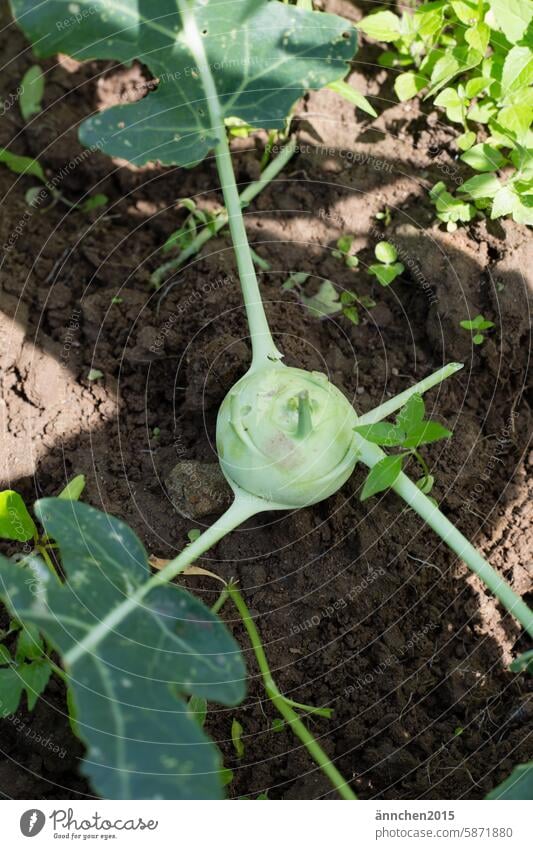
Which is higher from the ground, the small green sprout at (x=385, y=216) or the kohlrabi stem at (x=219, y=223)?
the kohlrabi stem at (x=219, y=223)

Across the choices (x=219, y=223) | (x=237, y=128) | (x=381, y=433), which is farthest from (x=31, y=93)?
(x=381, y=433)

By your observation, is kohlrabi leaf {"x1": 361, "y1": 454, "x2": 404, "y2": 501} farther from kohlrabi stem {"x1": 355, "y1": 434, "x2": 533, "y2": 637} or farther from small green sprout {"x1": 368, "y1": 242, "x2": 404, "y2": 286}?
small green sprout {"x1": 368, "y1": 242, "x2": 404, "y2": 286}

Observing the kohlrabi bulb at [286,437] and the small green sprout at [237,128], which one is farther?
the small green sprout at [237,128]

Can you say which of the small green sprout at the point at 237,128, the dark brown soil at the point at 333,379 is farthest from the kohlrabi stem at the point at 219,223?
the small green sprout at the point at 237,128

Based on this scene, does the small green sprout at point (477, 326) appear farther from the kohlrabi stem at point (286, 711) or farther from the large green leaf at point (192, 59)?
the kohlrabi stem at point (286, 711)

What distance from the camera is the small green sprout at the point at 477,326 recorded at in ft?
8.14

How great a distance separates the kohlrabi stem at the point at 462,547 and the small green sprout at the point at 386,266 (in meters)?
0.69

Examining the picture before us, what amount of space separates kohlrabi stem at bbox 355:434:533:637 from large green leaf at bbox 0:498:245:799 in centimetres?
63

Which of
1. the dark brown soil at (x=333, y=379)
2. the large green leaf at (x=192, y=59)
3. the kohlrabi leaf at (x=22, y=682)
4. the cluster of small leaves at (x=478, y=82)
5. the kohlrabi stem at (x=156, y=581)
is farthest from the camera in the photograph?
the cluster of small leaves at (x=478, y=82)

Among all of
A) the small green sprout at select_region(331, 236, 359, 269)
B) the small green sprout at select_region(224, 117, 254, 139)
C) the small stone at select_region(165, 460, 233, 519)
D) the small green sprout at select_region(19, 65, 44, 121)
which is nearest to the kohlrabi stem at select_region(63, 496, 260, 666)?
the small stone at select_region(165, 460, 233, 519)

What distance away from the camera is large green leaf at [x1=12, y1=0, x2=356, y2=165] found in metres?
2.19

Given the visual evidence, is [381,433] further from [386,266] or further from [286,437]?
[386,266]

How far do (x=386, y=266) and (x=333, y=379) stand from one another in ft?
1.37
